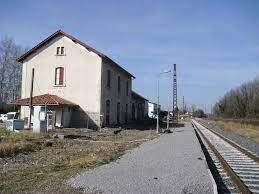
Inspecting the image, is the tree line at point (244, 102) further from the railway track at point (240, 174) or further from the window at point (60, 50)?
the railway track at point (240, 174)

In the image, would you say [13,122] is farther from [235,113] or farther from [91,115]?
[235,113]

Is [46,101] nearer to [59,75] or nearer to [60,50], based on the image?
[59,75]

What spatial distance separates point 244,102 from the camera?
97938 mm

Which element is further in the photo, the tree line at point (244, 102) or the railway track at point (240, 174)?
the tree line at point (244, 102)

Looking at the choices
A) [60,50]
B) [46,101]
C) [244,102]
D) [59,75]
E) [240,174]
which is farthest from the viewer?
[244,102]

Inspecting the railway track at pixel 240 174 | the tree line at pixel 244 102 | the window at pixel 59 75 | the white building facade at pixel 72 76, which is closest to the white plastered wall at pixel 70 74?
the white building facade at pixel 72 76

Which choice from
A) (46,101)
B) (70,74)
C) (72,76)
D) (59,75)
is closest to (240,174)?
(46,101)

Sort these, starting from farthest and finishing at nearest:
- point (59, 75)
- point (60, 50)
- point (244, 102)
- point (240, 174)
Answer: point (244, 102) → point (59, 75) → point (60, 50) → point (240, 174)

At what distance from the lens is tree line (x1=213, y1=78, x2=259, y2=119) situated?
9006 centimetres

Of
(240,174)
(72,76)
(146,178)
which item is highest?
(72,76)

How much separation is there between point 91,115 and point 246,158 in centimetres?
2164

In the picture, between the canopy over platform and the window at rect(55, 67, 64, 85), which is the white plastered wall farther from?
the canopy over platform

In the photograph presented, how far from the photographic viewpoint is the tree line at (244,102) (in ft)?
295

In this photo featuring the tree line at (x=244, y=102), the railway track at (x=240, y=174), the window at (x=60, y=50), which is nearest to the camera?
the railway track at (x=240, y=174)
